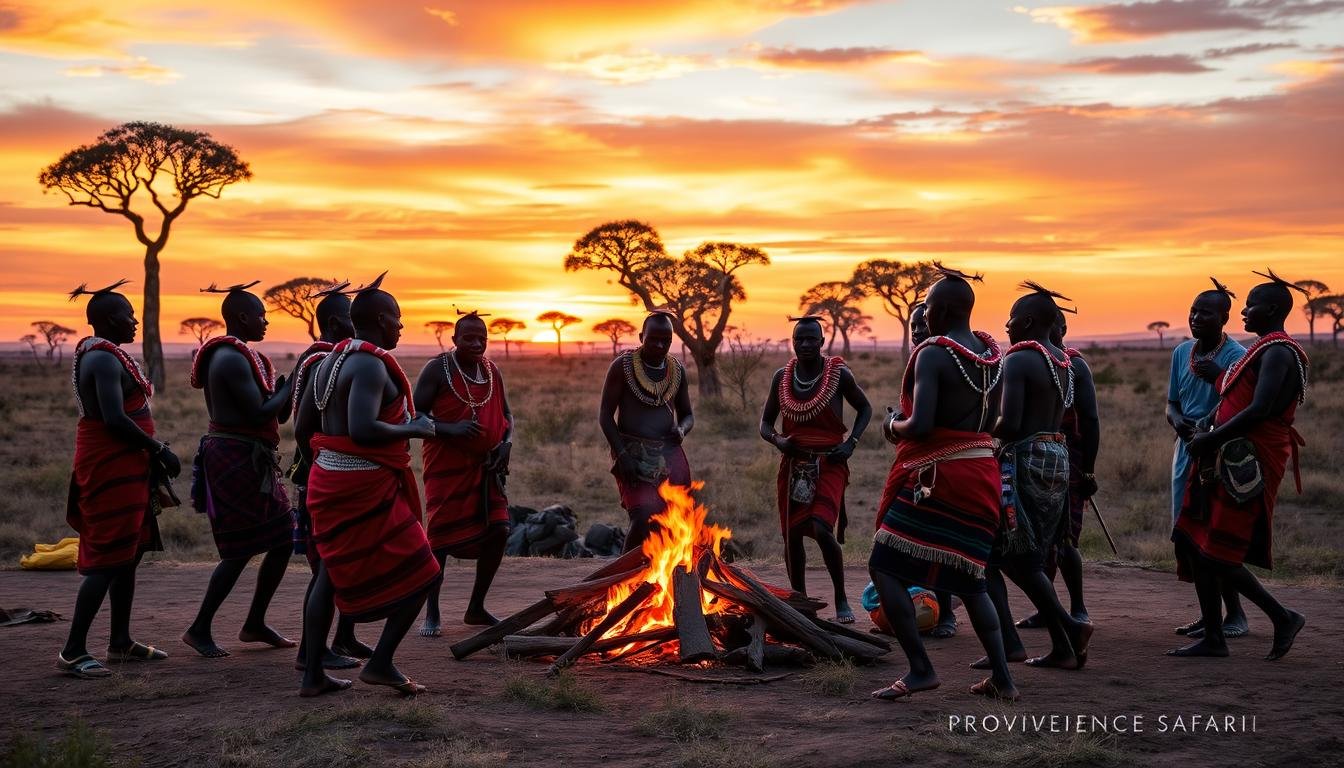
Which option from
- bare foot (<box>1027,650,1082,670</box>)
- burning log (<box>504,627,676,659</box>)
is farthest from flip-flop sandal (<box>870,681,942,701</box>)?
burning log (<box>504,627,676,659</box>)

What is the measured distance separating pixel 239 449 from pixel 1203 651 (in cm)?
555

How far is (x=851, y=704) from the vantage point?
5.87m

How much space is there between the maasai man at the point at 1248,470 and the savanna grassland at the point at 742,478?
11.9ft

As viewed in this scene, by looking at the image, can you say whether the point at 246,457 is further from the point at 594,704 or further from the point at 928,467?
the point at 928,467

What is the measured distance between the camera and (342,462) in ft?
18.8

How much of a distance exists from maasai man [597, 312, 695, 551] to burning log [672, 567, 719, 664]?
101 centimetres

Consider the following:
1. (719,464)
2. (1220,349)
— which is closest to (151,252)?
(719,464)

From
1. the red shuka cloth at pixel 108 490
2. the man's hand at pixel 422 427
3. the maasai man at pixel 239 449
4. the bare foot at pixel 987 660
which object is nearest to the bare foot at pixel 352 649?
the maasai man at pixel 239 449

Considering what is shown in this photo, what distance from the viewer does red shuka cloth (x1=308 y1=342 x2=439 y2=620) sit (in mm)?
5746

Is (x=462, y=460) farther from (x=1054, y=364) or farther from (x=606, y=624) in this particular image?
(x=1054, y=364)

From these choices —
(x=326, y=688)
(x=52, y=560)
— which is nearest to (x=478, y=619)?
(x=326, y=688)

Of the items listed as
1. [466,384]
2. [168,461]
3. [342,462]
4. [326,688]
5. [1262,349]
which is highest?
[1262,349]

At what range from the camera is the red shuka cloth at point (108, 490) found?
6548 mm

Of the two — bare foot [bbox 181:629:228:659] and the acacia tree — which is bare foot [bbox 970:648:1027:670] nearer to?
bare foot [bbox 181:629:228:659]
